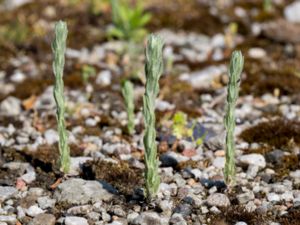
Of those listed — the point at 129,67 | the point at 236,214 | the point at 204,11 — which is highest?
the point at 204,11

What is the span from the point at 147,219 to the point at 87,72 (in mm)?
5012

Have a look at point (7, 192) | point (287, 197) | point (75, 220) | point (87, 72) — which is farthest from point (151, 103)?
point (87, 72)

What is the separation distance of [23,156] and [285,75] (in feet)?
15.6

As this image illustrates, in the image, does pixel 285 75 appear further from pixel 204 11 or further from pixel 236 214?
pixel 236 214

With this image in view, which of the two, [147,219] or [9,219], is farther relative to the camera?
[9,219]

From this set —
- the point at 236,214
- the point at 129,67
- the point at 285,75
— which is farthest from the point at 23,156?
the point at 285,75

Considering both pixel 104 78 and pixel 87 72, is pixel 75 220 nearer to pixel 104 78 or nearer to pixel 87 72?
pixel 104 78

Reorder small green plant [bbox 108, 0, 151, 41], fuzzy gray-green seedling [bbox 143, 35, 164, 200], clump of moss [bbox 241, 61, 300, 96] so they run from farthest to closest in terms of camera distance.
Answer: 1. small green plant [bbox 108, 0, 151, 41]
2. clump of moss [bbox 241, 61, 300, 96]
3. fuzzy gray-green seedling [bbox 143, 35, 164, 200]

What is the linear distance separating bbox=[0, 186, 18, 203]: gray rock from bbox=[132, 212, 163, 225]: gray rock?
1.44m

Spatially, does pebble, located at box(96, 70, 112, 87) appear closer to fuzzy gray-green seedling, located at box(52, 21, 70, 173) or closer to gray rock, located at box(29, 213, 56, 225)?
fuzzy gray-green seedling, located at box(52, 21, 70, 173)

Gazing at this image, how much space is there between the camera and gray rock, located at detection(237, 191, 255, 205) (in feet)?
21.2

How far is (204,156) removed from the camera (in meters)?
7.71

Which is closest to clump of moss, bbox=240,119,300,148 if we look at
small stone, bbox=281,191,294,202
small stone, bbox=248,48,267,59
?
small stone, bbox=281,191,294,202

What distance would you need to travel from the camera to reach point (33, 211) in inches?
248
